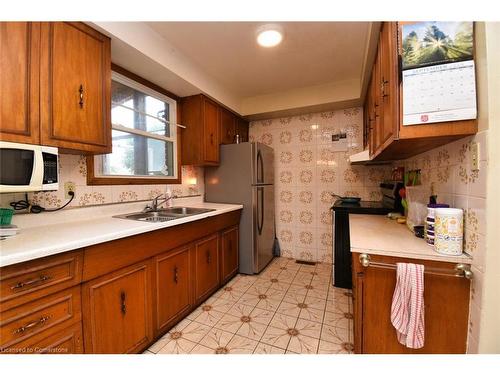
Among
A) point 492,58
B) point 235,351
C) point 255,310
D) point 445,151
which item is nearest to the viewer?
point 492,58

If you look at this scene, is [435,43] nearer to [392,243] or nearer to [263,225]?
[392,243]

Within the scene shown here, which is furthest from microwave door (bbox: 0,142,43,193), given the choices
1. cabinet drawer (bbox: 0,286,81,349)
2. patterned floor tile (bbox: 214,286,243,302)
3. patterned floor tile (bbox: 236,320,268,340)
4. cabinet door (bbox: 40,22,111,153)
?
patterned floor tile (bbox: 214,286,243,302)

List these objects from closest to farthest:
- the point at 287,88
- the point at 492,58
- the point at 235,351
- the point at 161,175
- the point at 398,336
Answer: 1. the point at 492,58
2. the point at 398,336
3. the point at 235,351
4. the point at 161,175
5. the point at 287,88

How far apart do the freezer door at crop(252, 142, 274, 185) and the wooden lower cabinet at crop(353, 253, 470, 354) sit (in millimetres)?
1633

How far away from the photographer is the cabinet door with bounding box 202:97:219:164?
2518mm

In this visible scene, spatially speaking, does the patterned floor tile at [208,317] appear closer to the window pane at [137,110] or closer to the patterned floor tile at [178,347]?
the patterned floor tile at [178,347]

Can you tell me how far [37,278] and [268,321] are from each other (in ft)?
5.04

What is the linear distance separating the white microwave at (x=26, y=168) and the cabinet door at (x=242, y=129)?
7.68 ft

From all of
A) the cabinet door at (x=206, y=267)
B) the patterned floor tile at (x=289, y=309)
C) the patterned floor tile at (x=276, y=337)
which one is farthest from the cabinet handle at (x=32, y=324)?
the patterned floor tile at (x=289, y=309)

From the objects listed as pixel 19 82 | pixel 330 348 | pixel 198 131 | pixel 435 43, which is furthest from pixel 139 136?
pixel 330 348

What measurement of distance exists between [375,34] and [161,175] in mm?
2258

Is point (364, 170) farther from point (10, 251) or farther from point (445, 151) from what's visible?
point (10, 251)

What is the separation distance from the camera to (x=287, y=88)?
286 centimetres

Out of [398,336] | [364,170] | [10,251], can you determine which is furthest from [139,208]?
[364,170]
